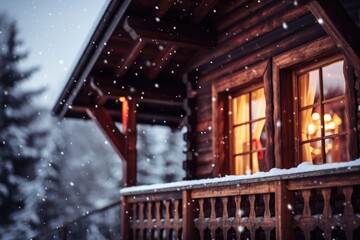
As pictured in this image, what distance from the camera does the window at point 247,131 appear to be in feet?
29.9

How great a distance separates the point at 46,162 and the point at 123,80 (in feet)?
46.6

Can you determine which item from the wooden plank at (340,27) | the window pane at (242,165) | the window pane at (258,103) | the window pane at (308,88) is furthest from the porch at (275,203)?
the window pane at (258,103)

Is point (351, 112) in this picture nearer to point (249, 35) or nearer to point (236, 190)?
point (236, 190)

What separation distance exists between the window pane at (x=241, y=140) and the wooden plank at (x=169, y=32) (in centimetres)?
150

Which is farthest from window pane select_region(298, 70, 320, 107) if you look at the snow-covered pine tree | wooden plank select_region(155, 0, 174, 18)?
the snow-covered pine tree

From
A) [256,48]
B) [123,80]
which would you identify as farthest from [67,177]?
[256,48]

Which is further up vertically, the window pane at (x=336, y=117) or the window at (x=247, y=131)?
the window pane at (x=336, y=117)

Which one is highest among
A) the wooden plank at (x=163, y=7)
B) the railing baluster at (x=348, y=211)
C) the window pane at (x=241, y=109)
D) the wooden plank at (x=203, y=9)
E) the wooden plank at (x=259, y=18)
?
the wooden plank at (x=203, y=9)

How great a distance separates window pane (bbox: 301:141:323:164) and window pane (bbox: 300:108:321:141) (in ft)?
0.35

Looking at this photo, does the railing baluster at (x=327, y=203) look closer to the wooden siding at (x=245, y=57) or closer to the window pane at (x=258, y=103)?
the wooden siding at (x=245, y=57)

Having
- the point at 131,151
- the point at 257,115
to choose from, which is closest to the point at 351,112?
the point at 257,115

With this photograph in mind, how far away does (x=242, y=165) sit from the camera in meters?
9.30

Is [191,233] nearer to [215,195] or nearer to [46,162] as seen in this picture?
[215,195]

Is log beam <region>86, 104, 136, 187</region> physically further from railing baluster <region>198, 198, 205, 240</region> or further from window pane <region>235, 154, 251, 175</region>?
railing baluster <region>198, 198, 205, 240</region>
